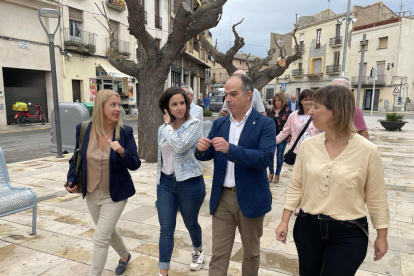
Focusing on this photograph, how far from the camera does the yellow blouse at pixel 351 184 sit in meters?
1.75

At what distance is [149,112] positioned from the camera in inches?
284

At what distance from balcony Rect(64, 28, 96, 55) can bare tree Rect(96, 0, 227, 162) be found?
12.4 metres

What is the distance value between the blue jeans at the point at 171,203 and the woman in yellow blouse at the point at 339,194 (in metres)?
1.06

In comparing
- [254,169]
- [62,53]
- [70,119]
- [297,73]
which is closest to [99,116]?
[254,169]

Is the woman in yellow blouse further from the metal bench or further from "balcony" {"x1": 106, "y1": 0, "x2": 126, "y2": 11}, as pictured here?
"balcony" {"x1": 106, "y1": 0, "x2": 126, "y2": 11}

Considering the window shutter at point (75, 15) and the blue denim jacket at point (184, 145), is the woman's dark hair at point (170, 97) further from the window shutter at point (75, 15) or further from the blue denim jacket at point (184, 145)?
the window shutter at point (75, 15)

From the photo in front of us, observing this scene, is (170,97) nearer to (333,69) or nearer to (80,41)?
(80,41)

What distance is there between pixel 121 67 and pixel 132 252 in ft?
17.0

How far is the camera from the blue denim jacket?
255 cm

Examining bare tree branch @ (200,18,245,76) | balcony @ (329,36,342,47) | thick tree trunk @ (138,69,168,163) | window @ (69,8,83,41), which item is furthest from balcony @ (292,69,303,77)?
thick tree trunk @ (138,69,168,163)

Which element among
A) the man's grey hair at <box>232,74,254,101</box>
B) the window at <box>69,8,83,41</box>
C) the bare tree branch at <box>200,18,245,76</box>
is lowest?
the man's grey hair at <box>232,74,254,101</box>

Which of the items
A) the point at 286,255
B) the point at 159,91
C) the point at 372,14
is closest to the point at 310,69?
the point at 372,14

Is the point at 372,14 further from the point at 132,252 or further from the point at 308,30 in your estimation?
the point at 132,252

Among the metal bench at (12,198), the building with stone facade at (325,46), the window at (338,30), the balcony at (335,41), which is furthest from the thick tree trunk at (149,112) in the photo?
the window at (338,30)
